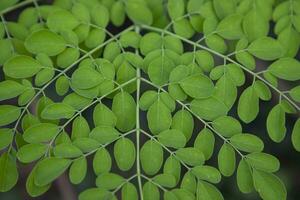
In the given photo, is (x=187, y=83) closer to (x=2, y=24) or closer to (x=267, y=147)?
(x=2, y=24)

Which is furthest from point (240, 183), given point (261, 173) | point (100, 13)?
point (100, 13)

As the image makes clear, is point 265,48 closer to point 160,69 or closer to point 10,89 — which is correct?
point 160,69

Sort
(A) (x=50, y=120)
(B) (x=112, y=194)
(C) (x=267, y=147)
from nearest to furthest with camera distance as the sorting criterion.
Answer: (B) (x=112, y=194) < (A) (x=50, y=120) < (C) (x=267, y=147)

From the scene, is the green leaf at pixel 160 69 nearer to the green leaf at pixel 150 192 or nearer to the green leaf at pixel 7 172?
the green leaf at pixel 150 192

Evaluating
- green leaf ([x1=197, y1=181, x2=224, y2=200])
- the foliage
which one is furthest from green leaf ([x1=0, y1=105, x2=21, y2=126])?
green leaf ([x1=197, y1=181, x2=224, y2=200])

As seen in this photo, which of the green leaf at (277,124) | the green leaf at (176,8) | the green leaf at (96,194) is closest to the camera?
the green leaf at (96,194)

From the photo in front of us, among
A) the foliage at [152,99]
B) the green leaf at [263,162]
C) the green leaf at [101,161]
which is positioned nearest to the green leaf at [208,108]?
the foliage at [152,99]

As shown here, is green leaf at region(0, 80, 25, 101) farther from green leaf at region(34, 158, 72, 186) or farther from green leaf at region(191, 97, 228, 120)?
green leaf at region(191, 97, 228, 120)
